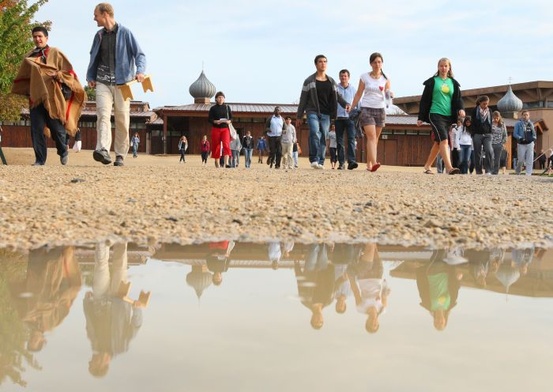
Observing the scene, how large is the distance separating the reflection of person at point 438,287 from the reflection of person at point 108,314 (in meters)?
0.92

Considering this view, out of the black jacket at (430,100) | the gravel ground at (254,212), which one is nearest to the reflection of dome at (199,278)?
the gravel ground at (254,212)

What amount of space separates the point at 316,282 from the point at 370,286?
0.22 metres

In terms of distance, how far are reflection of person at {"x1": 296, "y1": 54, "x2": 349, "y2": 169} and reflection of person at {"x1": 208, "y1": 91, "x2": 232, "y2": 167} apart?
258 cm

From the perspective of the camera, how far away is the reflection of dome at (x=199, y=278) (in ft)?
9.25

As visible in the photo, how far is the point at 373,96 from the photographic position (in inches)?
435

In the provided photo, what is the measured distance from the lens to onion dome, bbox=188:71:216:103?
4659cm

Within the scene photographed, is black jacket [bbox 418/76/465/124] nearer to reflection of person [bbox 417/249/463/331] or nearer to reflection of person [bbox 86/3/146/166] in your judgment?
reflection of person [bbox 86/3/146/166]

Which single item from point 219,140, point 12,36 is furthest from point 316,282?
point 12,36

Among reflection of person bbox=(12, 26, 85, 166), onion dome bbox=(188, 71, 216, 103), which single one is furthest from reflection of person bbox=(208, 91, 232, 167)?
onion dome bbox=(188, 71, 216, 103)

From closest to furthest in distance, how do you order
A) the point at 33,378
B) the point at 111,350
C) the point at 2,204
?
the point at 33,378, the point at 111,350, the point at 2,204

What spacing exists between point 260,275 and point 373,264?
64 cm

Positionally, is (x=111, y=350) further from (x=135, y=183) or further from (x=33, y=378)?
(x=135, y=183)

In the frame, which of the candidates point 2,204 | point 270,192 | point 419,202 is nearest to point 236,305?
point 2,204

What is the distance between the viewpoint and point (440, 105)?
11.0 meters
